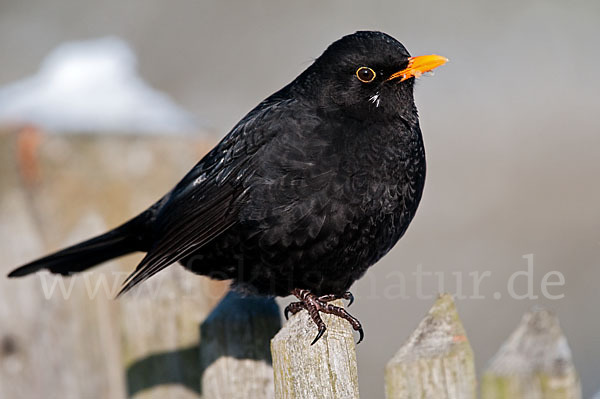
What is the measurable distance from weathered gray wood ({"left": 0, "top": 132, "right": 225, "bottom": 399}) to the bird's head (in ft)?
2.27

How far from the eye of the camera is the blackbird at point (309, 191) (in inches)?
141

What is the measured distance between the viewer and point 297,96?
4.00 meters

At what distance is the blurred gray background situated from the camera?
6.21 m

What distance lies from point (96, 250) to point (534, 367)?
2714mm

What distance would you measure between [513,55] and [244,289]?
809 cm

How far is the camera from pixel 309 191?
141 inches

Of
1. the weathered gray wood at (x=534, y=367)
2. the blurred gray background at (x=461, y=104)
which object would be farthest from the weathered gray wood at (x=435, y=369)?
the blurred gray background at (x=461, y=104)

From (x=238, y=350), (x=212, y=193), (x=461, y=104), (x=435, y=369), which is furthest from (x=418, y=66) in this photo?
(x=461, y=104)

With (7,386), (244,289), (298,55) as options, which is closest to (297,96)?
(244,289)

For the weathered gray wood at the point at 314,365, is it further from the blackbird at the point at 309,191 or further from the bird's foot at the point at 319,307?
the blackbird at the point at 309,191

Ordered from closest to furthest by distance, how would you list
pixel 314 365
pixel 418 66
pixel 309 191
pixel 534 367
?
pixel 534 367 → pixel 314 365 → pixel 309 191 → pixel 418 66

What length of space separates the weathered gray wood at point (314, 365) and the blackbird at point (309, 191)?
2.27ft

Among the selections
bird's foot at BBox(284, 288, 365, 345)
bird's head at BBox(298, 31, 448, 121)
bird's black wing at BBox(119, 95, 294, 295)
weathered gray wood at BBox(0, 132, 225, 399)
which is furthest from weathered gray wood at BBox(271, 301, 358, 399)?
bird's head at BBox(298, 31, 448, 121)

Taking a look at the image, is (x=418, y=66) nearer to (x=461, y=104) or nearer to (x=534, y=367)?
(x=534, y=367)
